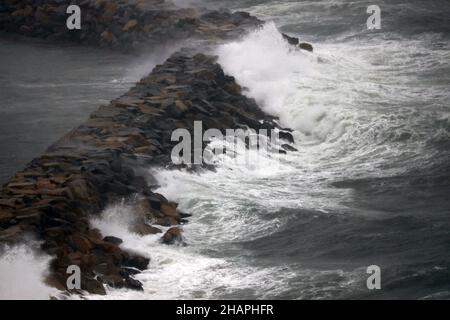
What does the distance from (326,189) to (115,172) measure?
189 inches

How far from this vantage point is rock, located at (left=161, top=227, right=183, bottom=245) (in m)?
21.9

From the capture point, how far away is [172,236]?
22.0 meters

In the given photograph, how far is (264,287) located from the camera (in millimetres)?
19828

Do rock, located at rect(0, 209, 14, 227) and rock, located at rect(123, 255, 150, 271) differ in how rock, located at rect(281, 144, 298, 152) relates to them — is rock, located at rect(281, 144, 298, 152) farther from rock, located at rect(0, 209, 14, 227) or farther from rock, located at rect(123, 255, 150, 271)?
rock, located at rect(0, 209, 14, 227)

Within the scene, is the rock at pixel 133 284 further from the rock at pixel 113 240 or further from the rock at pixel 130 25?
the rock at pixel 130 25

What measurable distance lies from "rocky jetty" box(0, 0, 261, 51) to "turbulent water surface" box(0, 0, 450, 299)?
74.4 inches

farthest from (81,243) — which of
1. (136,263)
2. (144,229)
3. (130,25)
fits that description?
(130,25)

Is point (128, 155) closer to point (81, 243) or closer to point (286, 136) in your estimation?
point (81, 243)

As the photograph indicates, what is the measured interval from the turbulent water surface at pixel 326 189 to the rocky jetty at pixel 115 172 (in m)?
0.46

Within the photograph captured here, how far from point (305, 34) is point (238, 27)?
433 cm

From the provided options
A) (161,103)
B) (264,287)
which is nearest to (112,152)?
(161,103)

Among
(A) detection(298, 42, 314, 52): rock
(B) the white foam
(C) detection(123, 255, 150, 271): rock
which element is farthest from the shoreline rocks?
(A) detection(298, 42, 314, 52): rock

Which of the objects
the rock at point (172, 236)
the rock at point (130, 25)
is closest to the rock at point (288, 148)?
the rock at point (172, 236)

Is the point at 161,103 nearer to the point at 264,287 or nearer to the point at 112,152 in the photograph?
the point at 112,152
